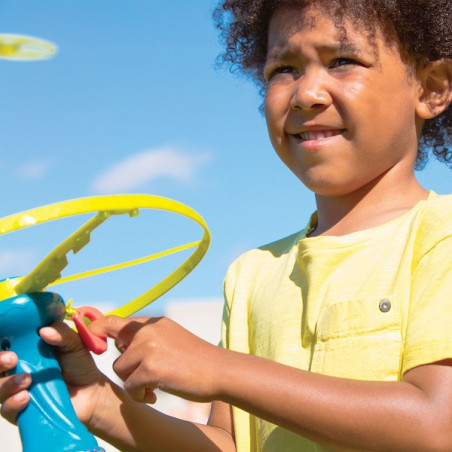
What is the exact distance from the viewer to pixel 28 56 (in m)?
1.12

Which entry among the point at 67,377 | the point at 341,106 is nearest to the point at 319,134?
the point at 341,106

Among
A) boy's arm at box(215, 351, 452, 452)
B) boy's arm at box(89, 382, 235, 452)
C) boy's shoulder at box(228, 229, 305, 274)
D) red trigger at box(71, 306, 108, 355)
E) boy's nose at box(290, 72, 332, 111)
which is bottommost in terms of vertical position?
boy's arm at box(89, 382, 235, 452)

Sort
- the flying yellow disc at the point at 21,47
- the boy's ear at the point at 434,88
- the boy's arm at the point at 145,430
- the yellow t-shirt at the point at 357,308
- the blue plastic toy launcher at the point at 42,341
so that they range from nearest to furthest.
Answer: the flying yellow disc at the point at 21,47, the blue plastic toy launcher at the point at 42,341, the yellow t-shirt at the point at 357,308, the boy's arm at the point at 145,430, the boy's ear at the point at 434,88

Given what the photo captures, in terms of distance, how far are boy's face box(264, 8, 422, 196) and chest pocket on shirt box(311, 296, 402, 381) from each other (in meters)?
0.30

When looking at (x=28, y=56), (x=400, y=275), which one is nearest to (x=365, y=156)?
(x=400, y=275)

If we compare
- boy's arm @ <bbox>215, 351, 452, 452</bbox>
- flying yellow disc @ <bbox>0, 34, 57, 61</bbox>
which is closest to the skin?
boy's arm @ <bbox>215, 351, 452, 452</bbox>

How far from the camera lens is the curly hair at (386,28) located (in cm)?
179

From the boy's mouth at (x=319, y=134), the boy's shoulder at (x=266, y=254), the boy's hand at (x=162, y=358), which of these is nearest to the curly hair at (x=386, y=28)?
the boy's mouth at (x=319, y=134)

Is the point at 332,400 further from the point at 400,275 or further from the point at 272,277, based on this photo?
the point at 272,277

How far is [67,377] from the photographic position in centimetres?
159

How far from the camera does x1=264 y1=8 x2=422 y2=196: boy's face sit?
5.52 ft

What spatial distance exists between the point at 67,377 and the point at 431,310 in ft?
2.24

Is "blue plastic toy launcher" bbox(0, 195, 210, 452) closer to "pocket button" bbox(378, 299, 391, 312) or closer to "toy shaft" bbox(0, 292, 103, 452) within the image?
"toy shaft" bbox(0, 292, 103, 452)

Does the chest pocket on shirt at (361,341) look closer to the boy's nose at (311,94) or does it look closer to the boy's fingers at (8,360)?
the boy's nose at (311,94)
